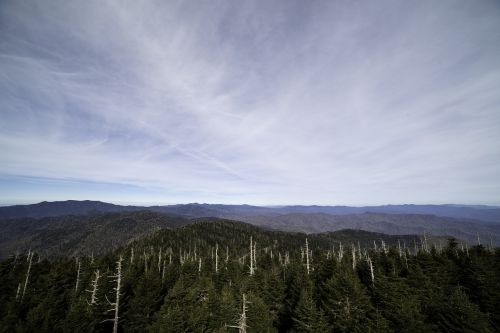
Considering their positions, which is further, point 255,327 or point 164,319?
point 255,327

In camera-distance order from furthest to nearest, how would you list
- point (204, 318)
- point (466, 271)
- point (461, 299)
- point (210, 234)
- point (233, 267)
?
point (210, 234), point (233, 267), point (466, 271), point (204, 318), point (461, 299)

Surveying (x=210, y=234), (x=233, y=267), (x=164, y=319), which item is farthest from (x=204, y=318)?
(x=210, y=234)

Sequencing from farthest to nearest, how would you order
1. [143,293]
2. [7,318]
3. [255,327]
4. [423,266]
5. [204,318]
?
[423,266], [143,293], [7,318], [204,318], [255,327]

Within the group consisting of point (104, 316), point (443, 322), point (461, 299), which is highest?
point (461, 299)

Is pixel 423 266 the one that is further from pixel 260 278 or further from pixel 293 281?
pixel 260 278

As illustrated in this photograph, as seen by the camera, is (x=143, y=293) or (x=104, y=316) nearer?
(x=104, y=316)

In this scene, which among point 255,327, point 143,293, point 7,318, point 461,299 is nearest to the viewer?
point 461,299

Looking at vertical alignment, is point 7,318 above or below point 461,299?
below

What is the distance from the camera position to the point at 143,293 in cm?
4512

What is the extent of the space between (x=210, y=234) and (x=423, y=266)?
6251 inches

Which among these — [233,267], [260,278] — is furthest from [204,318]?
[233,267]

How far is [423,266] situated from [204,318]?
4619 cm

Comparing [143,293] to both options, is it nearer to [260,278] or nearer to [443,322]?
[260,278]

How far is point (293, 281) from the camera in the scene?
45906 millimetres
